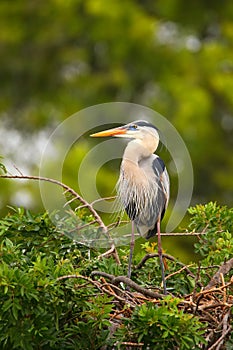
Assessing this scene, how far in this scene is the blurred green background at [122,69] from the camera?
11398mm

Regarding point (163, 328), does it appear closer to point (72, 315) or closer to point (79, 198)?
point (72, 315)

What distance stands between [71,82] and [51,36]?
0.86 metres

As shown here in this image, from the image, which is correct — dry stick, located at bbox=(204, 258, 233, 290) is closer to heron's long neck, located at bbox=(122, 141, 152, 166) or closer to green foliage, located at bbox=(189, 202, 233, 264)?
green foliage, located at bbox=(189, 202, 233, 264)

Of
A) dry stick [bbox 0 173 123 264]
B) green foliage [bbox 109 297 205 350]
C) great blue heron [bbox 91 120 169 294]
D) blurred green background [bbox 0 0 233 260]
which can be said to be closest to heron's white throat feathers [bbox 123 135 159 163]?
great blue heron [bbox 91 120 169 294]

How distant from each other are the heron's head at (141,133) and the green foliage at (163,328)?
61 centimetres

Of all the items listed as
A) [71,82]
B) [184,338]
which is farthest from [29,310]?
[71,82]

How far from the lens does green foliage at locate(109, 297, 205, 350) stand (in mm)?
2549

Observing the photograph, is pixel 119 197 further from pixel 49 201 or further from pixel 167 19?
pixel 167 19

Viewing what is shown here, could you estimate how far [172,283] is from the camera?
3137 mm

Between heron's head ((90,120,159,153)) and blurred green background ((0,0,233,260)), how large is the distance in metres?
7.48

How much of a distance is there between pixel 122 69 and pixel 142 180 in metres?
9.42

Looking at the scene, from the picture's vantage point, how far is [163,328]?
2539mm

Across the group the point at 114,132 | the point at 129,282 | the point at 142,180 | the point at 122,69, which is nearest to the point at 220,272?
the point at 129,282

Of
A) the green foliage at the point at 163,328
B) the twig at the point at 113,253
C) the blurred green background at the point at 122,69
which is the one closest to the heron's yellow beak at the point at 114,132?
the twig at the point at 113,253
